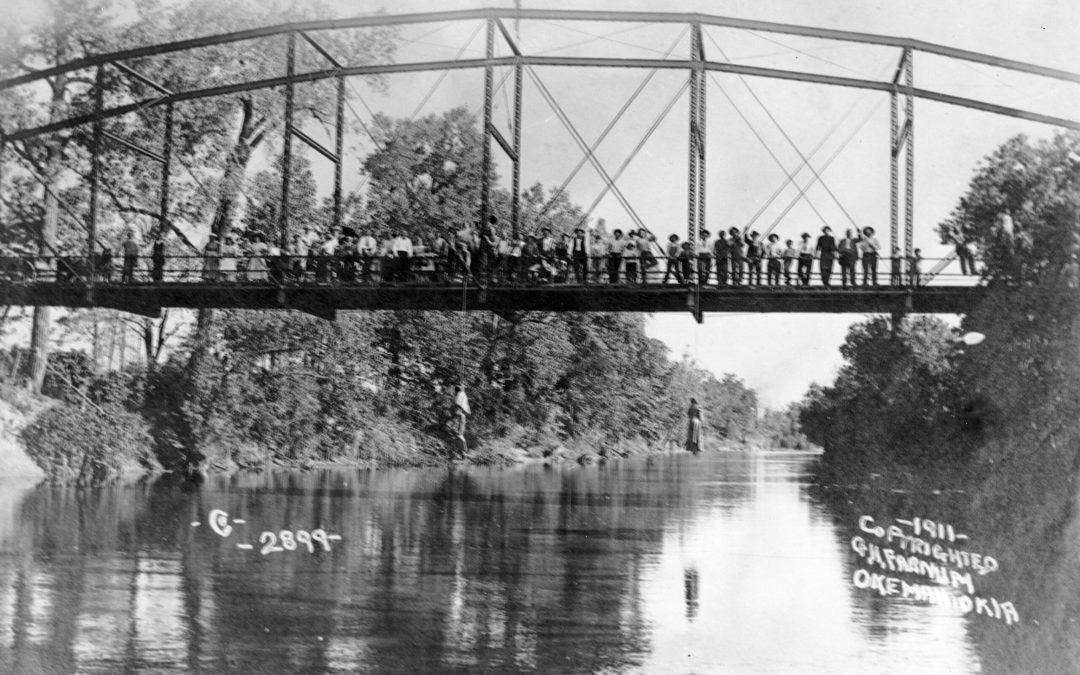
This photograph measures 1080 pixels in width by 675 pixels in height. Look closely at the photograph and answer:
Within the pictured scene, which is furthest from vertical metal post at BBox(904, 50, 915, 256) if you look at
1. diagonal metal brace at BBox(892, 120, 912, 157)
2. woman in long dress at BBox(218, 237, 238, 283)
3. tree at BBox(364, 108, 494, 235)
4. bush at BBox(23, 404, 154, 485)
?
bush at BBox(23, 404, 154, 485)

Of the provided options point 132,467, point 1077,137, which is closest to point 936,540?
point 1077,137

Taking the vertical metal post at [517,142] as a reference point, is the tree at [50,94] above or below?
above

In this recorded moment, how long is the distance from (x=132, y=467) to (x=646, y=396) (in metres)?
22.8

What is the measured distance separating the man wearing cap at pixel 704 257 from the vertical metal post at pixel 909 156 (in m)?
3.63

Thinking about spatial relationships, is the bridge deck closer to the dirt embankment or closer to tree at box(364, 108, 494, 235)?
the dirt embankment

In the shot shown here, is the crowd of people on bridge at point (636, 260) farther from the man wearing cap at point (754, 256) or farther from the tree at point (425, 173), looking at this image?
the tree at point (425, 173)

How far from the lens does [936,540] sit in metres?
21.0

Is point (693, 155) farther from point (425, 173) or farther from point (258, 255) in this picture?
point (425, 173)

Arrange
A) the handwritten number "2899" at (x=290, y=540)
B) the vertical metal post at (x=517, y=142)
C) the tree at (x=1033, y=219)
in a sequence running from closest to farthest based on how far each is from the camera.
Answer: the tree at (x=1033, y=219) → the handwritten number "2899" at (x=290, y=540) → the vertical metal post at (x=517, y=142)

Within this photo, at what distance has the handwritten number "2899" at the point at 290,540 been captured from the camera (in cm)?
1931

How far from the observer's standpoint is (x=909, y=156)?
838 inches

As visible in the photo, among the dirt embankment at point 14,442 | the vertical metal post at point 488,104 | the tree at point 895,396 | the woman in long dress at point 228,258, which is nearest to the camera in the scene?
the vertical metal post at point 488,104

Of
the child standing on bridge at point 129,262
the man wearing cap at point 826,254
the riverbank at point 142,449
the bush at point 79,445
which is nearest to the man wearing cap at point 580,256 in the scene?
the man wearing cap at point 826,254

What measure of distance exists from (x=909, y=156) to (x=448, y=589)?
39.6ft
